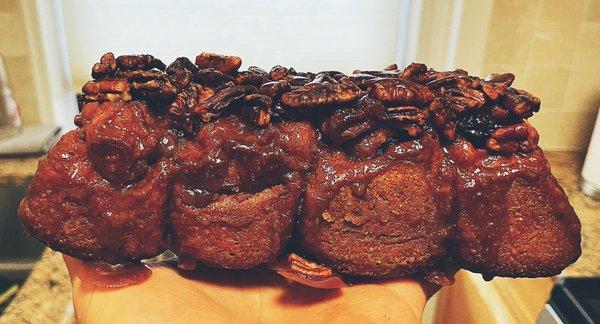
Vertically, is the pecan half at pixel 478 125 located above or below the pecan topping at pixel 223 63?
below

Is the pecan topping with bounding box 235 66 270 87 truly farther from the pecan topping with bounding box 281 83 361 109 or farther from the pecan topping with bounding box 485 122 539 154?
the pecan topping with bounding box 485 122 539 154

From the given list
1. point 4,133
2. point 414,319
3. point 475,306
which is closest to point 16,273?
point 4,133

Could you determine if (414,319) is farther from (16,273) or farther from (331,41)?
(331,41)

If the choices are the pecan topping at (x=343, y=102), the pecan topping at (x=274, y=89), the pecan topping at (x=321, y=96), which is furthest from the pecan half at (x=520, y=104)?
the pecan topping at (x=274, y=89)

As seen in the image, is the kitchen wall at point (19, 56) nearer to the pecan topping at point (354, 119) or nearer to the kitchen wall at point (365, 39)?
the kitchen wall at point (365, 39)

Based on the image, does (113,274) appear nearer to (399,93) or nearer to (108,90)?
(108,90)

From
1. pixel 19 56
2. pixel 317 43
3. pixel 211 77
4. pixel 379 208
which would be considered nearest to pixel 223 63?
pixel 211 77
